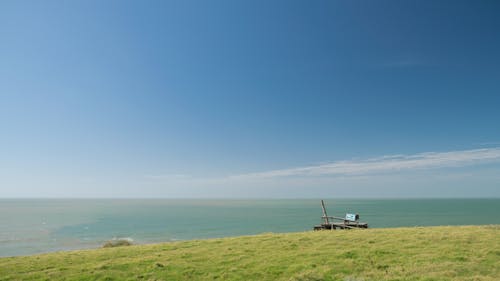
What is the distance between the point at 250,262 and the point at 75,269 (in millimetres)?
9496

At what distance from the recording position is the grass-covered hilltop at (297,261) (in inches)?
470

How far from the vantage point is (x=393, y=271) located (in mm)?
11867

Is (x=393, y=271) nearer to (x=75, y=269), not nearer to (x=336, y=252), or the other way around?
(x=336, y=252)

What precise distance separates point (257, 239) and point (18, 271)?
15.0 metres

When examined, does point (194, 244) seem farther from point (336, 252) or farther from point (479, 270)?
point (479, 270)

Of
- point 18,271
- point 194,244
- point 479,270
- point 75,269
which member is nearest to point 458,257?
point 479,270

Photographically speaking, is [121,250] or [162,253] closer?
[162,253]

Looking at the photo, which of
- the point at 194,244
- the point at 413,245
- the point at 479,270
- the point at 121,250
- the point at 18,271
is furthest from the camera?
the point at 194,244

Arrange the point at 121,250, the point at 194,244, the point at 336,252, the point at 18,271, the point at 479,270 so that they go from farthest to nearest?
1. the point at 194,244
2. the point at 121,250
3. the point at 336,252
4. the point at 18,271
5. the point at 479,270

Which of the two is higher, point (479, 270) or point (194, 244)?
point (479, 270)

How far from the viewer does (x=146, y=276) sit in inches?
499

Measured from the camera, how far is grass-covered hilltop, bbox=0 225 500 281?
11.9 m

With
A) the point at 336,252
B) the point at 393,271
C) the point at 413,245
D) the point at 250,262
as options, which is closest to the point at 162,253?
the point at 250,262

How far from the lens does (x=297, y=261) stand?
1418cm
